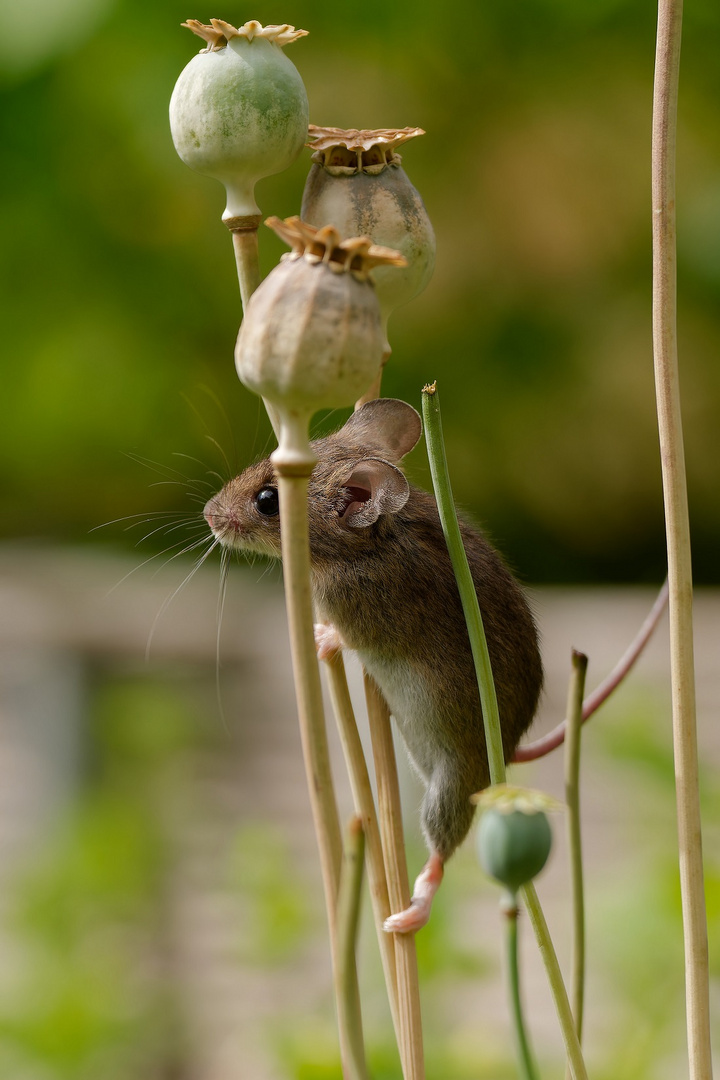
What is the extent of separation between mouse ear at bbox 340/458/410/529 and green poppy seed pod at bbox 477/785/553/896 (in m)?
0.29

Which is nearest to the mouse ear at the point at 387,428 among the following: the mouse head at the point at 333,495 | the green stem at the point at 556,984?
the mouse head at the point at 333,495

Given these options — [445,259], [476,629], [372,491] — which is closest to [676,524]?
[476,629]

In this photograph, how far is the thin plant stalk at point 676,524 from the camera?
1.26 ft

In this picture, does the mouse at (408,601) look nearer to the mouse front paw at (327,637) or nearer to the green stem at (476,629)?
the mouse front paw at (327,637)

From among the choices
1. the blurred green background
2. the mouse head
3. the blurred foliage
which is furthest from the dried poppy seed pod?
the blurred green background

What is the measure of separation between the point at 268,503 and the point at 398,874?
1.03 feet

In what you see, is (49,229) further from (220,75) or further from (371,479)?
(220,75)

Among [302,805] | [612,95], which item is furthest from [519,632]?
[612,95]

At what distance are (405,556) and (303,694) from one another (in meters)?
0.42

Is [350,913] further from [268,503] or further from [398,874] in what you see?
Result: [268,503]

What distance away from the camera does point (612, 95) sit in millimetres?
2547

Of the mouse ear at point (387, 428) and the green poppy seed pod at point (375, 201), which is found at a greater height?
the green poppy seed pod at point (375, 201)

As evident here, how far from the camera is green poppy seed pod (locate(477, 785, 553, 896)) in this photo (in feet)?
0.97

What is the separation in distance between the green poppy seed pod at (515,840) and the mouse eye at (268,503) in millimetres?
437
